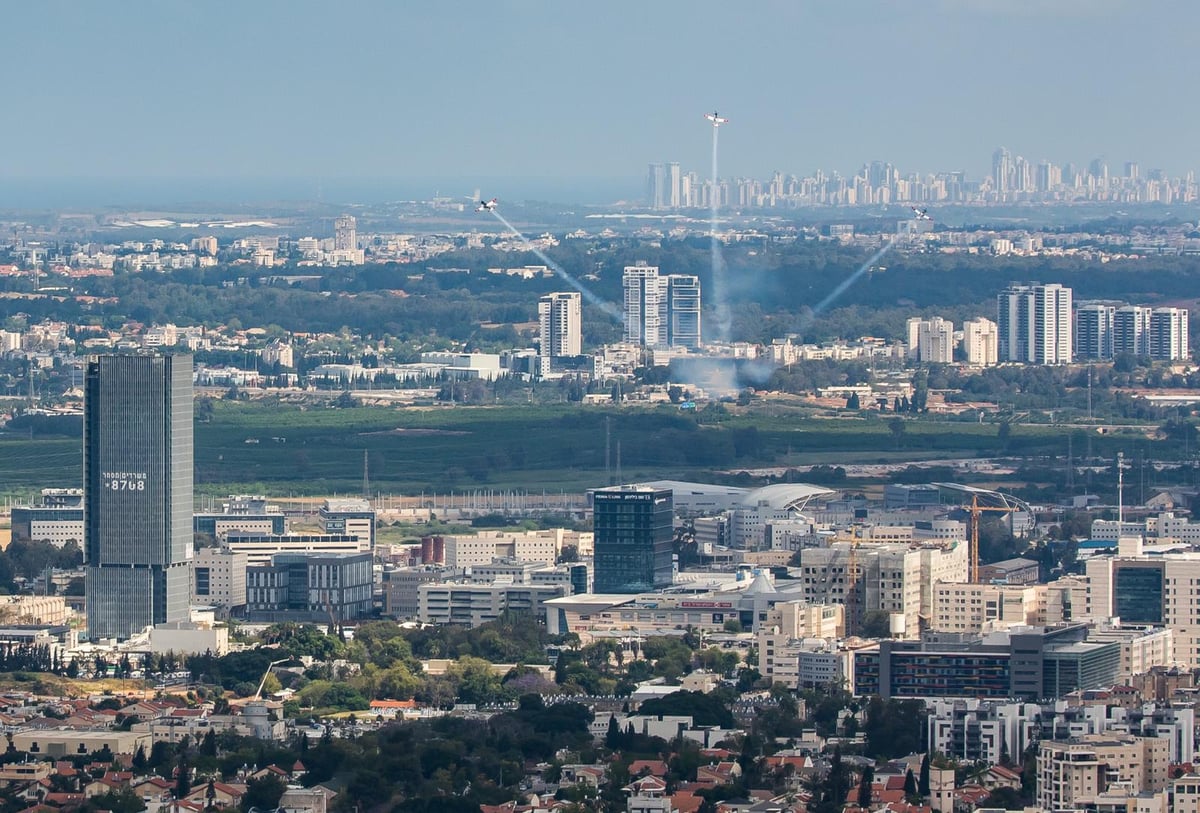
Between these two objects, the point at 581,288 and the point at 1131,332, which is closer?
the point at 1131,332

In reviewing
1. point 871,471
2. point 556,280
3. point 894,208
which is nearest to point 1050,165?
point 894,208

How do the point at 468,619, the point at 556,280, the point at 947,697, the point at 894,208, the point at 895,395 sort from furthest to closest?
the point at 894,208
the point at 556,280
the point at 895,395
the point at 468,619
the point at 947,697

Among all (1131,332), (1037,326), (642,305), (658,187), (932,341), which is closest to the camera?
(932,341)

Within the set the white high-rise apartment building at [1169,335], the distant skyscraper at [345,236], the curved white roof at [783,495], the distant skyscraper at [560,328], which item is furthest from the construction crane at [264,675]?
the distant skyscraper at [345,236]

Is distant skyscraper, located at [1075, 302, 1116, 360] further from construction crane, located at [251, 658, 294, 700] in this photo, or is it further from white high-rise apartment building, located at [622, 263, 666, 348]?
construction crane, located at [251, 658, 294, 700]

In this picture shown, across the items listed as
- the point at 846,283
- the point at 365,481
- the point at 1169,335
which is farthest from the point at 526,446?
the point at 846,283

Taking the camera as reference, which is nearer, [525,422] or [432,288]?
[525,422]

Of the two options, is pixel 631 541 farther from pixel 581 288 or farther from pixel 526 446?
pixel 581 288

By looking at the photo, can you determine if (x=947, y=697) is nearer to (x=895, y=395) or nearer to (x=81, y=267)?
(x=895, y=395)
